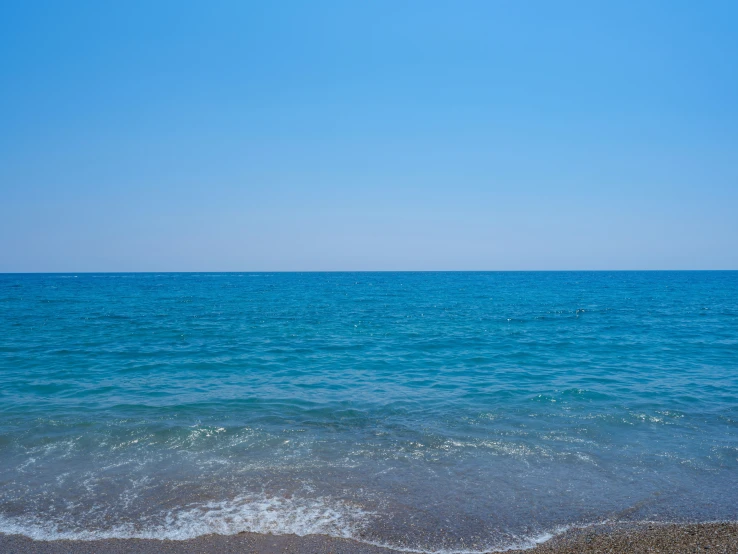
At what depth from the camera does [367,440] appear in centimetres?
1010

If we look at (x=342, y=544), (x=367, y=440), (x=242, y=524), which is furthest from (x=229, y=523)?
(x=367, y=440)

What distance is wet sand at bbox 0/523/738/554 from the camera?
6102 mm

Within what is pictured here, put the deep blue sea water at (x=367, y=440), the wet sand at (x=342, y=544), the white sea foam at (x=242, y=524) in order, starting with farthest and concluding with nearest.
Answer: the deep blue sea water at (x=367, y=440) → the white sea foam at (x=242, y=524) → the wet sand at (x=342, y=544)

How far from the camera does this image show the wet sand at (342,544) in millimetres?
6102

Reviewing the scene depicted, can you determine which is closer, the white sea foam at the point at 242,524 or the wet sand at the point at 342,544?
the wet sand at the point at 342,544

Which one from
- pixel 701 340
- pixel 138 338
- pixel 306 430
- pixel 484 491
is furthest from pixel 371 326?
pixel 484 491

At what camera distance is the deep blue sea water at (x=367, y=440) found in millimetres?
7031

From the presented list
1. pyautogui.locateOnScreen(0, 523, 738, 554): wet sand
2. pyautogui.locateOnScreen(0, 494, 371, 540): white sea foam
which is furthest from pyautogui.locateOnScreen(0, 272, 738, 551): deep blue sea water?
pyautogui.locateOnScreen(0, 523, 738, 554): wet sand

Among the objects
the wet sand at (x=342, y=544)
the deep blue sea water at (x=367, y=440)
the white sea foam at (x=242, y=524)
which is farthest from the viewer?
the deep blue sea water at (x=367, y=440)

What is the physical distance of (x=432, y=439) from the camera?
1011cm

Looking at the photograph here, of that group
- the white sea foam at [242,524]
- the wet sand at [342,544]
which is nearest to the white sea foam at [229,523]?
the white sea foam at [242,524]

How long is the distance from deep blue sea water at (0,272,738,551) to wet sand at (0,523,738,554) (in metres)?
0.22

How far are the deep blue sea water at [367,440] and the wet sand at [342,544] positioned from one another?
22 cm

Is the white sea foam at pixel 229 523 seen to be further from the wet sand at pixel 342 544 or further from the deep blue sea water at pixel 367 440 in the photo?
the wet sand at pixel 342 544
